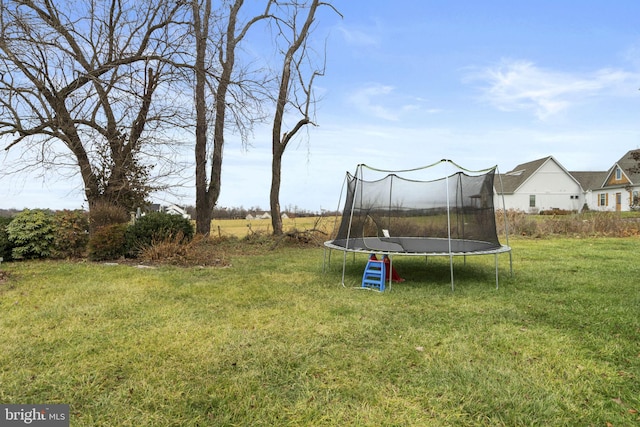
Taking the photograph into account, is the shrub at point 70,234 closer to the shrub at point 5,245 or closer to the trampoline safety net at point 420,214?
the shrub at point 5,245

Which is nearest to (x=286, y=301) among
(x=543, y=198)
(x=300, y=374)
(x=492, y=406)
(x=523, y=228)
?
(x=300, y=374)

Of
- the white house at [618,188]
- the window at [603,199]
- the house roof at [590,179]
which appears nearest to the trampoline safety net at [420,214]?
the white house at [618,188]

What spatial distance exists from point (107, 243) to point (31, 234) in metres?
1.64

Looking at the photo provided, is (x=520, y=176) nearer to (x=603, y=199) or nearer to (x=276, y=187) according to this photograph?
(x=603, y=199)

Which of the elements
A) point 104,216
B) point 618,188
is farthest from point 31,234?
point 618,188

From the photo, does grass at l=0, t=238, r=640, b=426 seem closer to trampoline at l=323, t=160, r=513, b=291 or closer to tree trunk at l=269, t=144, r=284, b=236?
trampoline at l=323, t=160, r=513, b=291

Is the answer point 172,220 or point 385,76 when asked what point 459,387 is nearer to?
point 172,220

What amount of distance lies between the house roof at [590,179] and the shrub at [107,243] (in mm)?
33749

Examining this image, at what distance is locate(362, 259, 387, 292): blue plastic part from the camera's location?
5.44 m

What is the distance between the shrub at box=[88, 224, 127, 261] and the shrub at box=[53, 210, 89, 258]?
51 centimetres

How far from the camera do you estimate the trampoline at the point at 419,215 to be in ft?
20.1

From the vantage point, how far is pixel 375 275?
5.64 m

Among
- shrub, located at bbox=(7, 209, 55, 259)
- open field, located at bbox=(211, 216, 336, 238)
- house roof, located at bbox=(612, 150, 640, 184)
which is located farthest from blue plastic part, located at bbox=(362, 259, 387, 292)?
house roof, located at bbox=(612, 150, 640, 184)

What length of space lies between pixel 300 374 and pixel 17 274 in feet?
20.5
